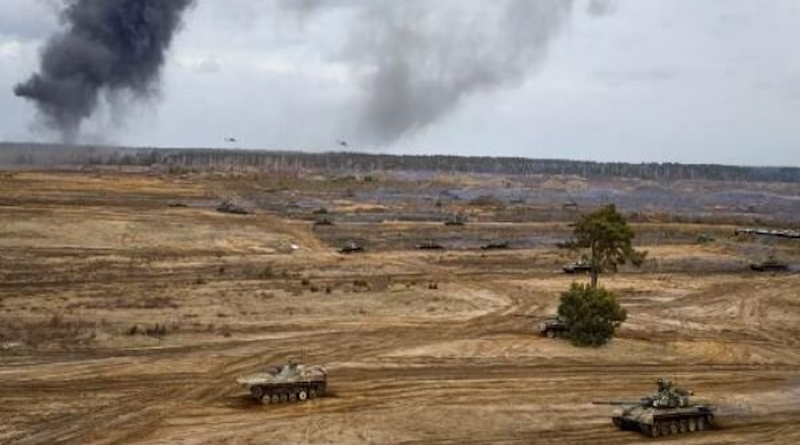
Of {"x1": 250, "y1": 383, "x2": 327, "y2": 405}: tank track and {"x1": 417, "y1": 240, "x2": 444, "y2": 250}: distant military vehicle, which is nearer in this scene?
{"x1": 250, "y1": 383, "x2": 327, "y2": 405}: tank track

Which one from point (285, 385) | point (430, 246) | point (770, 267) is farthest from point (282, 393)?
point (770, 267)

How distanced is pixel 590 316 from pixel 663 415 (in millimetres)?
11655

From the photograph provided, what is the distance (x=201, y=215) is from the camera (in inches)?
3346

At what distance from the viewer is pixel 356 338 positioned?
121ft

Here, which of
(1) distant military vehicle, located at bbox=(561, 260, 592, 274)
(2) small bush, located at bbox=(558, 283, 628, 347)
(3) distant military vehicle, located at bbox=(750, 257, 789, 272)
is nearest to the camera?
(2) small bush, located at bbox=(558, 283, 628, 347)

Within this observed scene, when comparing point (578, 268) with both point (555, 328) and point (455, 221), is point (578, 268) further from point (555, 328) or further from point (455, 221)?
point (455, 221)

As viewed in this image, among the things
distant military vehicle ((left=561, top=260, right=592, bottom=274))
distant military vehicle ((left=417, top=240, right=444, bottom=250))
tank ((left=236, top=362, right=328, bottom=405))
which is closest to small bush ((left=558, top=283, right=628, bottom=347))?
tank ((left=236, top=362, right=328, bottom=405))

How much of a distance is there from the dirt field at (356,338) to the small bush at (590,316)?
902 mm

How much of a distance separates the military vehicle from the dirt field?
396 mm

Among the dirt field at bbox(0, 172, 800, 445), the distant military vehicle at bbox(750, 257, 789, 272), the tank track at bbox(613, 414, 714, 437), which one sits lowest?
the dirt field at bbox(0, 172, 800, 445)

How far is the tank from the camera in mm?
27234

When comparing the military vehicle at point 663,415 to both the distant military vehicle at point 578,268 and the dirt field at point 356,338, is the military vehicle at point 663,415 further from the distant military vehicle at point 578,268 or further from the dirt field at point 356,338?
the distant military vehicle at point 578,268

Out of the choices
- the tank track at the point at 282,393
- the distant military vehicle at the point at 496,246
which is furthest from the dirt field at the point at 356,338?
the distant military vehicle at the point at 496,246

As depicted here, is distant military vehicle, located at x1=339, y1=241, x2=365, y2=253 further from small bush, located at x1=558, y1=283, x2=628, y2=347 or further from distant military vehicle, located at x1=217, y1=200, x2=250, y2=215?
small bush, located at x1=558, y1=283, x2=628, y2=347
